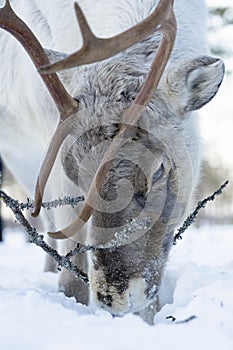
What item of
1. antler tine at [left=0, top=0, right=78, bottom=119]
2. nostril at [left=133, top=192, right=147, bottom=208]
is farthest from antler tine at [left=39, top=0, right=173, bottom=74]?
nostril at [left=133, top=192, right=147, bottom=208]

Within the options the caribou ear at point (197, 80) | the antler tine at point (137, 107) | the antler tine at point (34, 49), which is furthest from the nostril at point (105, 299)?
the caribou ear at point (197, 80)

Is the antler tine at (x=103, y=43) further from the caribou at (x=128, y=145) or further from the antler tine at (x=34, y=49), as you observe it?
the antler tine at (x=34, y=49)

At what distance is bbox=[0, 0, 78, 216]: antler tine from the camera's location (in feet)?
9.18

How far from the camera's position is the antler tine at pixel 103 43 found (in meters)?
2.34

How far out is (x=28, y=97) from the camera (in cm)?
420

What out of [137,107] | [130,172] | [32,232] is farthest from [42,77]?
[32,232]

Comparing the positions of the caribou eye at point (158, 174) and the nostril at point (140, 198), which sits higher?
the caribou eye at point (158, 174)

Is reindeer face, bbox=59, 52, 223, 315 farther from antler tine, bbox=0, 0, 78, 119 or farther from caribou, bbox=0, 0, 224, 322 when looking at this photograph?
antler tine, bbox=0, 0, 78, 119

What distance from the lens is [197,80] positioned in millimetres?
3053

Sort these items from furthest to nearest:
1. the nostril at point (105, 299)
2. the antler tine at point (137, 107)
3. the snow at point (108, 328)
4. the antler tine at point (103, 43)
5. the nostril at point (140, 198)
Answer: the nostril at point (140, 198)
the nostril at point (105, 299)
the antler tine at point (137, 107)
the antler tine at point (103, 43)
the snow at point (108, 328)

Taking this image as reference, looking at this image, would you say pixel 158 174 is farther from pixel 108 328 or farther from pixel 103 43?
pixel 108 328

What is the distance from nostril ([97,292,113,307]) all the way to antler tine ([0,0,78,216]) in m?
0.46

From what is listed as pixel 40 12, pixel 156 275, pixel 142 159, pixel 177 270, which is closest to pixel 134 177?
pixel 142 159

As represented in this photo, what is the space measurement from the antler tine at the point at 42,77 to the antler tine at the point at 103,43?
439mm
